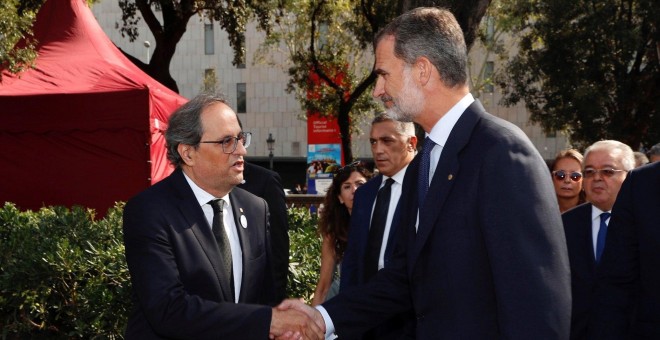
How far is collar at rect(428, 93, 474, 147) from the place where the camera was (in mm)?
2900

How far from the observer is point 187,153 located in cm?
366

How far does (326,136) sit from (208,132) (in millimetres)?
28315

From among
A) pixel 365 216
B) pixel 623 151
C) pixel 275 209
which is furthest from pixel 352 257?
pixel 623 151

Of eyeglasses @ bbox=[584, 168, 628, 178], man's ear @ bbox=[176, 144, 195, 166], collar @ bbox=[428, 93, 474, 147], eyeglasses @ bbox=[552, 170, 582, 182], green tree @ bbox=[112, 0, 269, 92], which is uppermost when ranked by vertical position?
green tree @ bbox=[112, 0, 269, 92]

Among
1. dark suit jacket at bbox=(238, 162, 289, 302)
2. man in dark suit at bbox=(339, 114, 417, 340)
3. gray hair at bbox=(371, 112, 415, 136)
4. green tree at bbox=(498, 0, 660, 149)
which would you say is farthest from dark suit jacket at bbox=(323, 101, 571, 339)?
green tree at bbox=(498, 0, 660, 149)

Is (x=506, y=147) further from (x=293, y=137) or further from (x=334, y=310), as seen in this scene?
(x=293, y=137)

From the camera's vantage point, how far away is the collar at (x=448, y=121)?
290 centimetres

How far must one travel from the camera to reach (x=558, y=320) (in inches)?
99.1

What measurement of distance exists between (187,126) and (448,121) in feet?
4.17

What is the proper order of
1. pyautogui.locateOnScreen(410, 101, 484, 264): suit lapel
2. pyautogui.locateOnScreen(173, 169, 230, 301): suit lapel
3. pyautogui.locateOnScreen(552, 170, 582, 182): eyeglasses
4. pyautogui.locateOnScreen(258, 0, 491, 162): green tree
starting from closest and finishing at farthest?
pyautogui.locateOnScreen(410, 101, 484, 264): suit lapel, pyautogui.locateOnScreen(173, 169, 230, 301): suit lapel, pyautogui.locateOnScreen(552, 170, 582, 182): eyeglasses, pyautogui.locateOnScreen(258, 0, 491, 162): green tree

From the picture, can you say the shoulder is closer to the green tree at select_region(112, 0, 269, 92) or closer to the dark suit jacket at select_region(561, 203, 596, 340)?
the dark suit jacket at select_region(561, 203, 596, 340)

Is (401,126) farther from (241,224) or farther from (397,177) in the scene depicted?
(241,224)

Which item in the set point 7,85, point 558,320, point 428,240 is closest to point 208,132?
point 428,240

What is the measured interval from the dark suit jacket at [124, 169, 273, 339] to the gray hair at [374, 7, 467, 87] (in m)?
1.15
